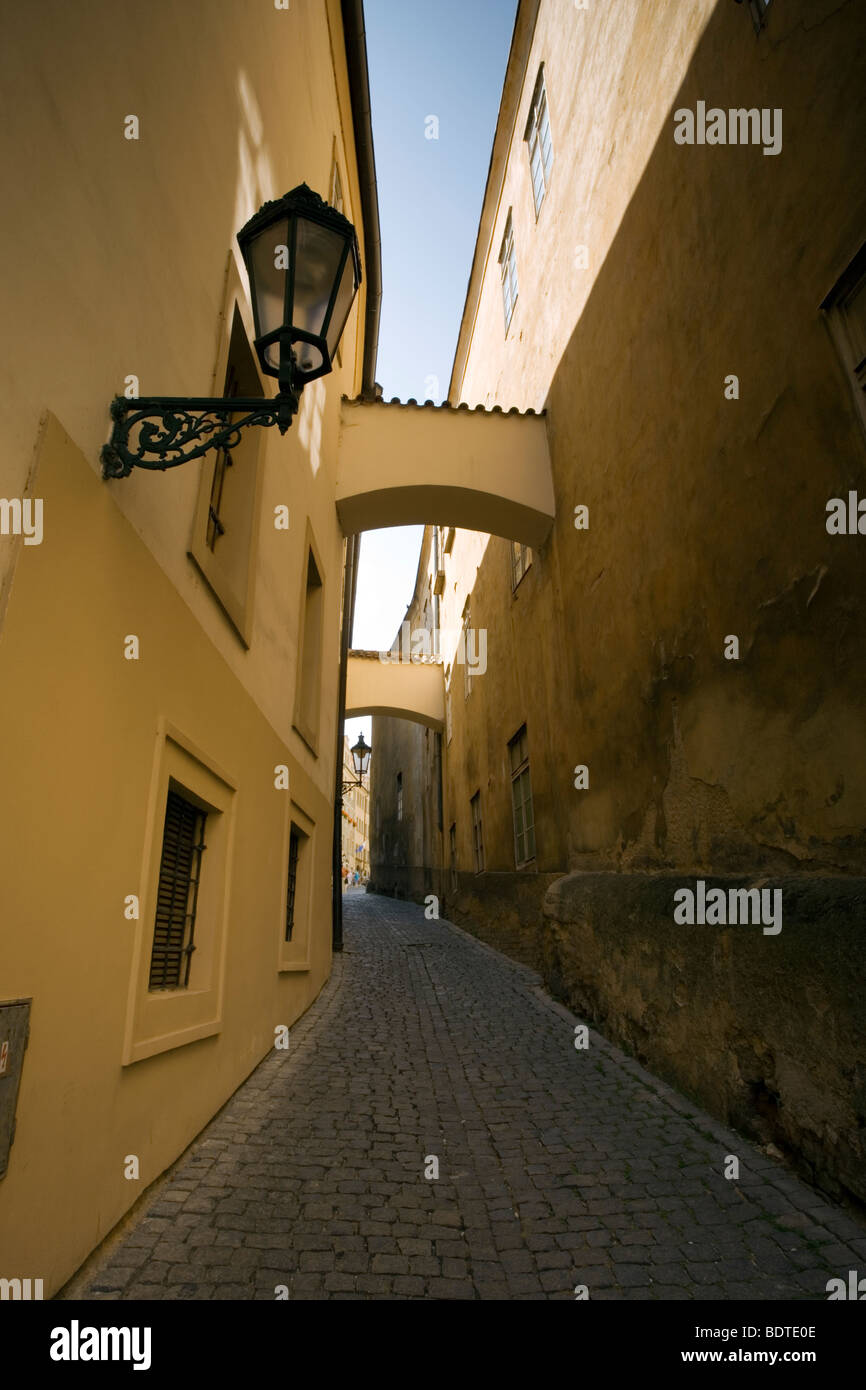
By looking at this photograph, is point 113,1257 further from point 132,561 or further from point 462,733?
point 462,733

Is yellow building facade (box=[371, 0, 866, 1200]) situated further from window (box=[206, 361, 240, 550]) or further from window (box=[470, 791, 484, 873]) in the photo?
window (box=[470, 791, 484, 873])

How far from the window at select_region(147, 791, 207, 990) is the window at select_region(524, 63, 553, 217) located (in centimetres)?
924

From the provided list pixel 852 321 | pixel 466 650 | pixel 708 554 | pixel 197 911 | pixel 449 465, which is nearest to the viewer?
pixel 852 321

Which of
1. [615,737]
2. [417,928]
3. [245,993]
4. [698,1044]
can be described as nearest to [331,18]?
[615,737]

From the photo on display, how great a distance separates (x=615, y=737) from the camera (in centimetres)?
623

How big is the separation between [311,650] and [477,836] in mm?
6300

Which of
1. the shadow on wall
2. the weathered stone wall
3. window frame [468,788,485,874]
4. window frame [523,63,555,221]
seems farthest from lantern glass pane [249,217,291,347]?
window frame [468,788,485,874]

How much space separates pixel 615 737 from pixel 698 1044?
2593 millimetres

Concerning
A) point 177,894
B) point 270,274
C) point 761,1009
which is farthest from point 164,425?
point 761,1009

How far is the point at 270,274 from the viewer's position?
301 cm

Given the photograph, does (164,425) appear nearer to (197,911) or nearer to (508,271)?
(197,911)

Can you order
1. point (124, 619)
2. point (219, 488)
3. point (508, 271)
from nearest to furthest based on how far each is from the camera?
point (124, 619), point (219, 488), point (508, 271)

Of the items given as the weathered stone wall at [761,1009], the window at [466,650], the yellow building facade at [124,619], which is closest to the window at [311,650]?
the yellow building facade at [124,619]

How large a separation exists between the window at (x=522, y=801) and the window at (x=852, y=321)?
6.63 meters
